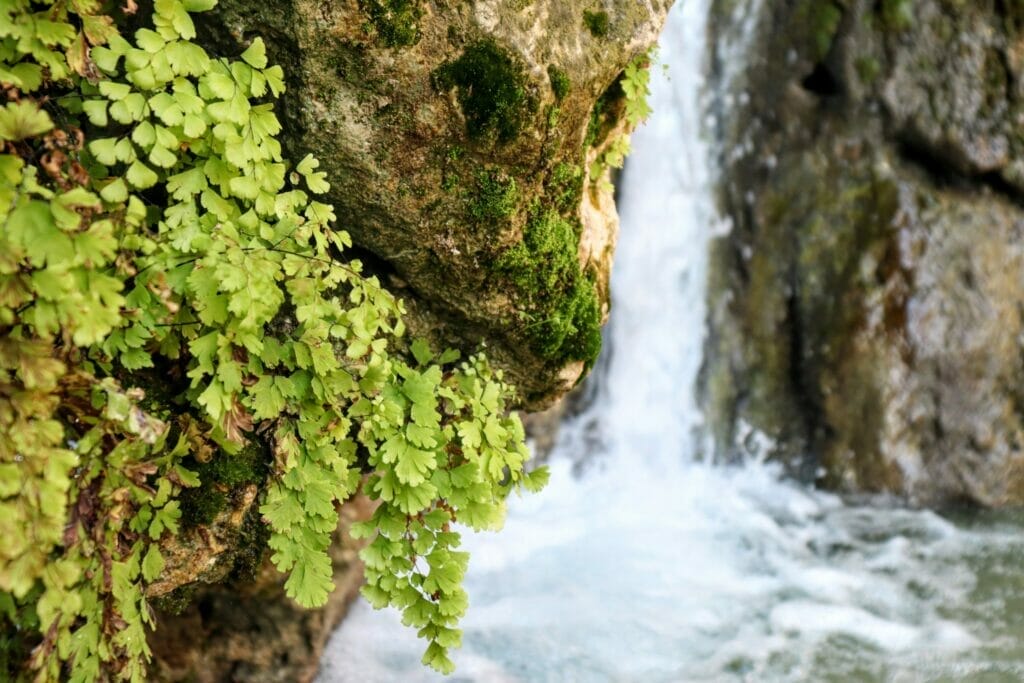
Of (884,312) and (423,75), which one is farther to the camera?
(884,312)

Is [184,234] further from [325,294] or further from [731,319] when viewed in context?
[731,319]

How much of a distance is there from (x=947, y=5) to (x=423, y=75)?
5.00 meters

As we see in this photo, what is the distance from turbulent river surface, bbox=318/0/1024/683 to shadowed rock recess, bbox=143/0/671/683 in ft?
5.32

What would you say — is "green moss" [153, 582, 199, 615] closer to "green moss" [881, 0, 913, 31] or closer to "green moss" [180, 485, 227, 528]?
"green moss" [180, 485, 227, 528]

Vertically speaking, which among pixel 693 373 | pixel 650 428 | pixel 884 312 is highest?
pixel 884 312

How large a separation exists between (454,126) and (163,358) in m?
1.15

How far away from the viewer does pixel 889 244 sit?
5934 mm

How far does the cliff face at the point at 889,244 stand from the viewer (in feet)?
19.2

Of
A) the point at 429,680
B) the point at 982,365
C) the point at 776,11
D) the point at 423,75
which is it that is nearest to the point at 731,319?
the point at 982,365

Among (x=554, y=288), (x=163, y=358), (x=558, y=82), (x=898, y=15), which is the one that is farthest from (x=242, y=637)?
(x=898, y=15)

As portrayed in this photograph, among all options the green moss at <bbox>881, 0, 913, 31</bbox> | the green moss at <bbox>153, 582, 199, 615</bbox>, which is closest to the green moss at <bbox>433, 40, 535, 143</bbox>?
the green moss at <bbox>153, 582, 199, 615</bbox>

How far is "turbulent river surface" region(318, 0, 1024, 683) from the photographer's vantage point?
4199 millimetres

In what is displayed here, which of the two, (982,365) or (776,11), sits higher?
(776,11)

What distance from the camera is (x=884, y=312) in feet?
19.4
